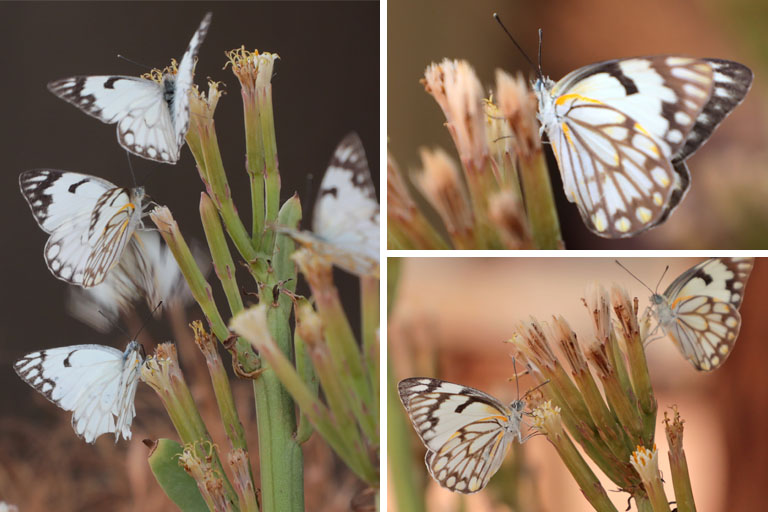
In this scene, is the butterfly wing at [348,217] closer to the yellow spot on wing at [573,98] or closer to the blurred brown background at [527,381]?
the blurred brown background at [527,381]

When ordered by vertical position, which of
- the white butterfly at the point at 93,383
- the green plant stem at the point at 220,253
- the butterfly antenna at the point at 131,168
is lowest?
the white butterfly at the point at 93,383

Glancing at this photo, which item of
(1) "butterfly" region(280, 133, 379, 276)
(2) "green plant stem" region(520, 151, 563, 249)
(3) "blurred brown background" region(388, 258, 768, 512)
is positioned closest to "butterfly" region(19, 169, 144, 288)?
(1) "butterfly" region(280, 133, 379, 276)

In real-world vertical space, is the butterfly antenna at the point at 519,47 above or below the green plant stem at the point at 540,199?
above

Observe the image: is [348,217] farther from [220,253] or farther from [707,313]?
[707,313]

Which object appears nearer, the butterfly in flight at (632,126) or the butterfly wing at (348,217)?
the butterfly in flight at (632,126)

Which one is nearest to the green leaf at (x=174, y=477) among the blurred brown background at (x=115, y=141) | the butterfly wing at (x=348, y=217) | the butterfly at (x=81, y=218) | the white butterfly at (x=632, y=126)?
the blurred brown background at (x=115, y=141)
